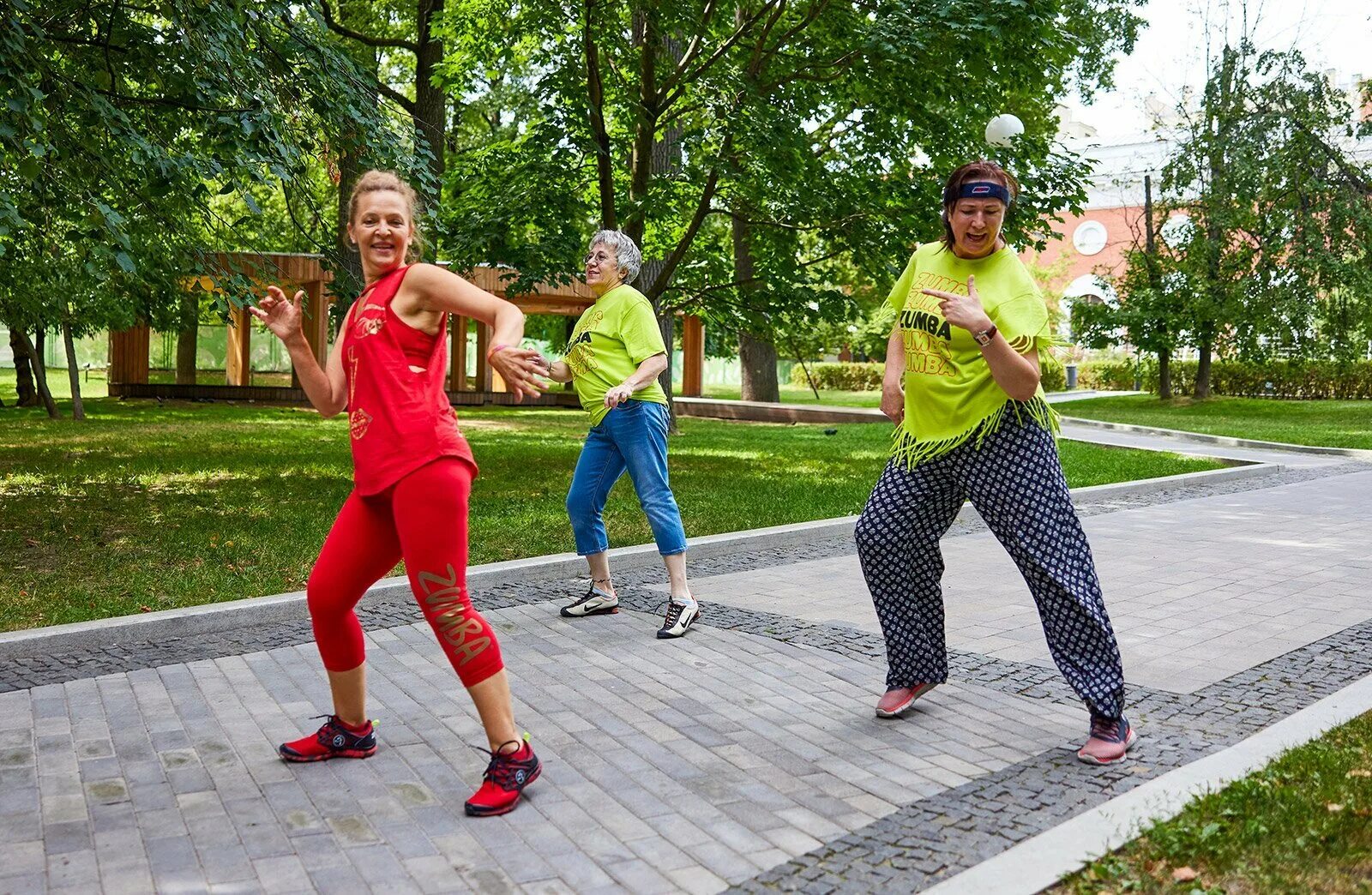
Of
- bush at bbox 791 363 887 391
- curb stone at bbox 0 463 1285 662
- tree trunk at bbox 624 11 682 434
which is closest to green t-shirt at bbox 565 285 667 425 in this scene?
curb stone at bbox 0 463 1285 662

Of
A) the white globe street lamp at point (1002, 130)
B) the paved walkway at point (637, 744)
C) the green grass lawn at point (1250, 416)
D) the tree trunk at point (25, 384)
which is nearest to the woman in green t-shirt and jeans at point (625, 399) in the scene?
the paved walkway at point (637, 744)

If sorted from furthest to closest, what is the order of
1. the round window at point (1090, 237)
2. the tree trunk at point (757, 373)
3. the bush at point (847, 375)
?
the round window at point (1090, 237)
the bush at point (847, 375)
the tree trunk at point (757, 373)

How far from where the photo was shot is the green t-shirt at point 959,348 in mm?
4109

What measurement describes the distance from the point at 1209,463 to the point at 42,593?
1405 centimetres

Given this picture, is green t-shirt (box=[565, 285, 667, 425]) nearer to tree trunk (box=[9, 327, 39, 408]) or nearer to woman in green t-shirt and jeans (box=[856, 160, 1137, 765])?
woman in green t-shirt and jeans (box=[856, 160, 1137, 765])

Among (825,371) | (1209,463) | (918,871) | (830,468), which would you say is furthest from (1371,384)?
(918,871)

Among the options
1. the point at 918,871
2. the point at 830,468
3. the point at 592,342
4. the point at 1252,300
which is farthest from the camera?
the point at 1252,300

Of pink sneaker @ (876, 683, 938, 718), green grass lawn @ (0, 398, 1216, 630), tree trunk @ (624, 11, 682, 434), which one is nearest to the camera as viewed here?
pink sneaker @ (876, 683, 938, 718)

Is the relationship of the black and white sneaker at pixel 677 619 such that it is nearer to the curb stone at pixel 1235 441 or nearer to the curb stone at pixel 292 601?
the curb stone at pixel 292 601

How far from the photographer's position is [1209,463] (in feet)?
53.2

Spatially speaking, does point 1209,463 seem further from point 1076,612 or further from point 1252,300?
point 1252,300

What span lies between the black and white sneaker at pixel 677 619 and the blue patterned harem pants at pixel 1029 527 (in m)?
1.84

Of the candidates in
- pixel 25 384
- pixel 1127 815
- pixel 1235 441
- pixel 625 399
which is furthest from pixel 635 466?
pixel 25 384

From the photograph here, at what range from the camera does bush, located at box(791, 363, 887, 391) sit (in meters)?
47.6
